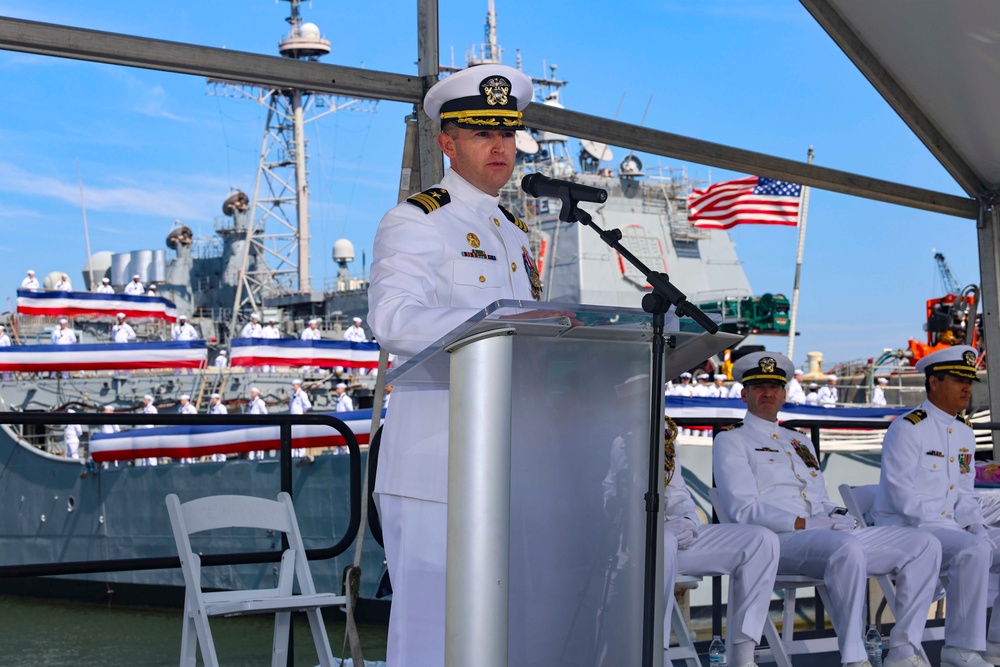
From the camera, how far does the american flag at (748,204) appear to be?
1880 centimetres

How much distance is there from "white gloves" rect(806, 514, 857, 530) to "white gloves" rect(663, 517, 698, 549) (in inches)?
21.3

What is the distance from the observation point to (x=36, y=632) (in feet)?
47.9

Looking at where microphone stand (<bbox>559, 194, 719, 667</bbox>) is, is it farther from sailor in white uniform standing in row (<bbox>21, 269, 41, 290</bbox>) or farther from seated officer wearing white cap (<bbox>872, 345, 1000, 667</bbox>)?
sailor in white uniform standing in row (<bbox>21, 269, 41, 290</bbox>)

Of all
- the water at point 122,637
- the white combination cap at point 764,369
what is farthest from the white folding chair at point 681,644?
the water at point 122,637

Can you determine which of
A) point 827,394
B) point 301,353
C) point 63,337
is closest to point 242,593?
point 827,394

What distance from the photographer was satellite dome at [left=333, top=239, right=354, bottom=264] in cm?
2845

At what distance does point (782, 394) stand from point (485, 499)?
294cm

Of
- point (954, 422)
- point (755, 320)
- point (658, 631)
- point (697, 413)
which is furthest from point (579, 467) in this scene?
point (755, 320)

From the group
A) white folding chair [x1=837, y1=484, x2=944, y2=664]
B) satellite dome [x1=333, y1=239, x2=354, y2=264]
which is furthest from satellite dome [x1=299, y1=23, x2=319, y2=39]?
white folding chair [x1=837, y1=484, x2=944, y2=664]

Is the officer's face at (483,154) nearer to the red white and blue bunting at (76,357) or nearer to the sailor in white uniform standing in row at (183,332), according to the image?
the red white and blue bunting at (76,357)

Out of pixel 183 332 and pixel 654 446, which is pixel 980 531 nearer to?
pixel 654 446

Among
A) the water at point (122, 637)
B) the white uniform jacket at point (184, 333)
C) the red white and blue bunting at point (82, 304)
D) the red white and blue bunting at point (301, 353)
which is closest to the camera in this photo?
the water at point (122, 637)

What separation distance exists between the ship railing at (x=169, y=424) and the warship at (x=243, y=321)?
15.8ft

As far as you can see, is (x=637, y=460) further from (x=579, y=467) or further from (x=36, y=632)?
(x=36, y=632)
